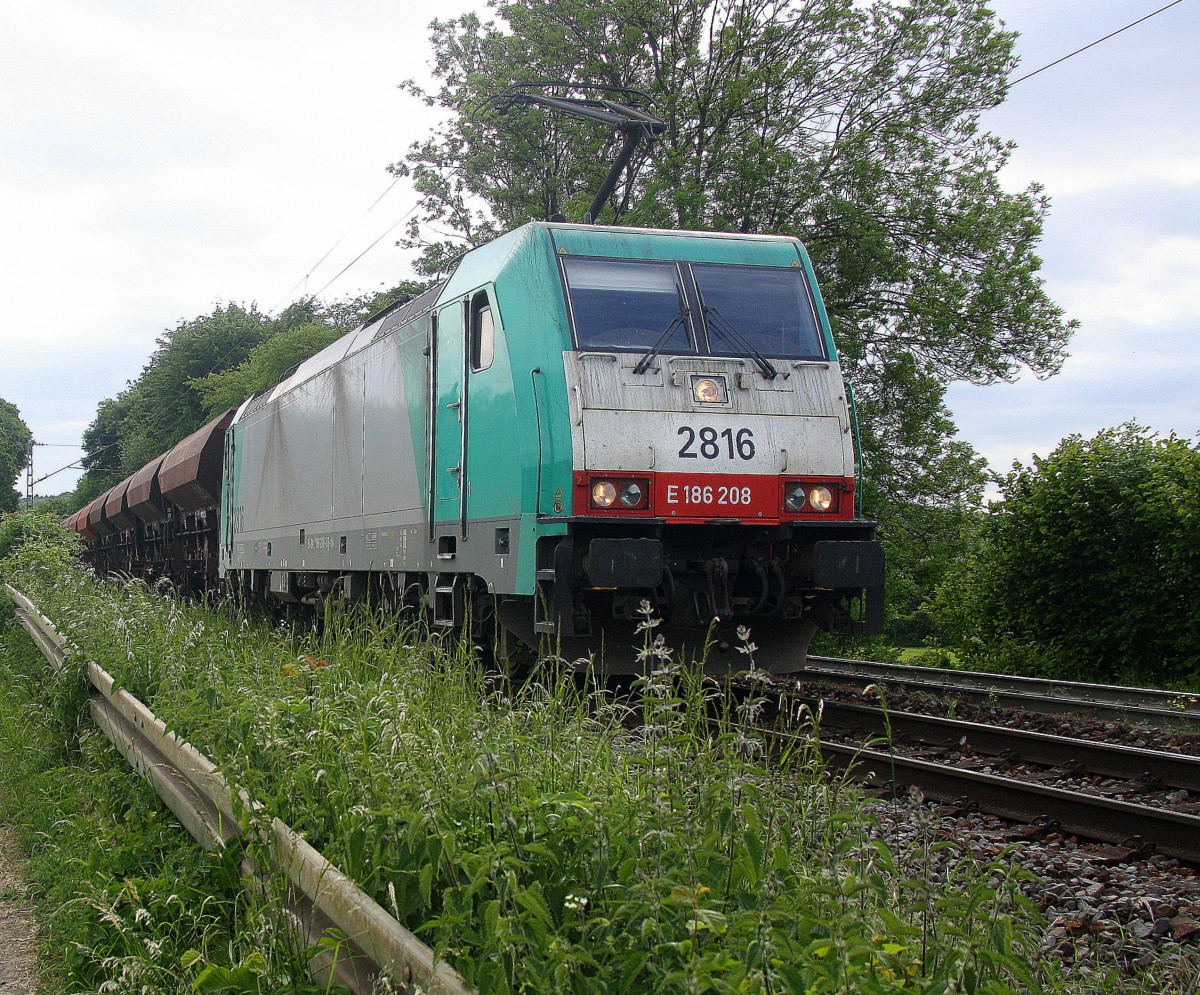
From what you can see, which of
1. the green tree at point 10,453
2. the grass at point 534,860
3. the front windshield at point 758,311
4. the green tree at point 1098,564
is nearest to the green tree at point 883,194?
the green tree at point 1098,564

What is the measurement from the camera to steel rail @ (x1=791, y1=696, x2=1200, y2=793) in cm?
667

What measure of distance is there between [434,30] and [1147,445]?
20.5m

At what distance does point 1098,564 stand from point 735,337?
22.2 ft

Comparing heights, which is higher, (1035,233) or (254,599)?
(1035,233)

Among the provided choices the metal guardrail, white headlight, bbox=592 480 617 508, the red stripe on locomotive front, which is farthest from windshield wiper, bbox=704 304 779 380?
the metal guardrail

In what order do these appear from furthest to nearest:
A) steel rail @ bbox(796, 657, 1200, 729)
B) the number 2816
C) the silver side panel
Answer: the silver side panel → steel rail @ bbox(796, 657, 1200, 729) → the number 2816

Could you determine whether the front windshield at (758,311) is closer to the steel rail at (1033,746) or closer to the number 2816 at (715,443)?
the number 2816 at (715,443)

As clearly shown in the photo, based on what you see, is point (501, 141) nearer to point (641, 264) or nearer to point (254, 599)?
point (254, 599)

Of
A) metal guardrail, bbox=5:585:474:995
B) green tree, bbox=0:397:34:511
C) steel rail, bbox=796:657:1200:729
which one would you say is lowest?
steel rail, bbox=796:657:1200:729

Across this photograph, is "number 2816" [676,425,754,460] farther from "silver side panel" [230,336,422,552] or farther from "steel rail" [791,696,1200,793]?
"silver side panel" [230,336,422,552]

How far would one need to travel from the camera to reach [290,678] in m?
5.89

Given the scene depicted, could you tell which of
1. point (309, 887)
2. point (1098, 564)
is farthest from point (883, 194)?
point (309, 887)

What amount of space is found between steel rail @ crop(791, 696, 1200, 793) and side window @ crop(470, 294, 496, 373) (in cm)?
319

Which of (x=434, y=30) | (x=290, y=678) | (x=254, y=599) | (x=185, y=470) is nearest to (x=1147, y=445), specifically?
(x=290, y=678)
